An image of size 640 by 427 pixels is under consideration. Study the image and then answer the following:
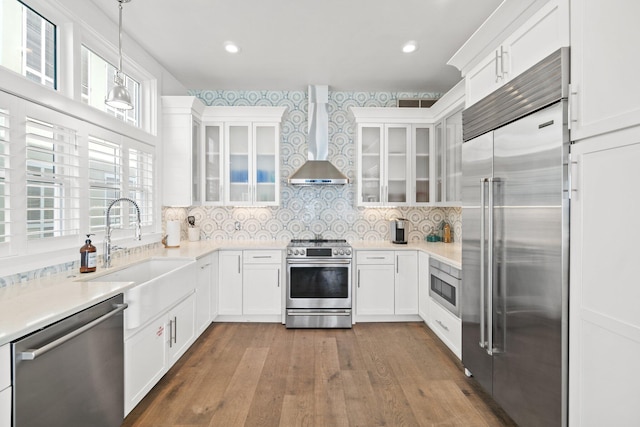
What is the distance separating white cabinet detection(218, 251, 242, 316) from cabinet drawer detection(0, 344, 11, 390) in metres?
2.55

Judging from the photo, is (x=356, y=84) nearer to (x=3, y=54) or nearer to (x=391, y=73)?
(x=391, y=73)

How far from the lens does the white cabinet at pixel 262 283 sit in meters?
3.75

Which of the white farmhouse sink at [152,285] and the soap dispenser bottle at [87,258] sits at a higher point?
the soap dispenser bottle at [87,258]

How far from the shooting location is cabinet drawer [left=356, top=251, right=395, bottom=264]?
3.75m

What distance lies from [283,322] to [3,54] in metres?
3.21

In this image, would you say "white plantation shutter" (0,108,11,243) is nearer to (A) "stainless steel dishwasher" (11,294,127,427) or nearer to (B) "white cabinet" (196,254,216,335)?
(A) "stainless steel dishwasher" (11,294,127,427)

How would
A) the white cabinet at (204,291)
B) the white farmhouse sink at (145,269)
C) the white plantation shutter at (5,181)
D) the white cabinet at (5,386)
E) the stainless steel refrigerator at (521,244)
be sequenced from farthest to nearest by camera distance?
the white cabinet at (204,291) → the white farmhouse sink at (145,269) → the white plantation shutter at (5,181) → the stainless steel refrigerator at (521,244) → the white cabinet at (5,386)

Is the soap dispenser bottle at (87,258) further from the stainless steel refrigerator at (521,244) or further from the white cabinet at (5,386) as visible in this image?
the stainless steel refrigerator at (521,244)

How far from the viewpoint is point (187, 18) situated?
269 cm

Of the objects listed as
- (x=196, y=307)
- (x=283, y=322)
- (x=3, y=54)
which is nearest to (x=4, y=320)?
(x=3, y=54)

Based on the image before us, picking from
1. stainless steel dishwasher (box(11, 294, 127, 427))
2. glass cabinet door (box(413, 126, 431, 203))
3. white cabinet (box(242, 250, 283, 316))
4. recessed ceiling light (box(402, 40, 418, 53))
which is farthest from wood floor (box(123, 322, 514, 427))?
recessed ceiling light (box(402, 40, 418, 53))

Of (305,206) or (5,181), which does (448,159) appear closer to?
(305,206)

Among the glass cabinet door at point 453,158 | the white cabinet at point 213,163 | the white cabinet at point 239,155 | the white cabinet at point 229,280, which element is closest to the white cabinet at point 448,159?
the glass cabinet door at point 453,158

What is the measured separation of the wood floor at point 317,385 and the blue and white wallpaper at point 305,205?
1.39 meters
